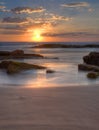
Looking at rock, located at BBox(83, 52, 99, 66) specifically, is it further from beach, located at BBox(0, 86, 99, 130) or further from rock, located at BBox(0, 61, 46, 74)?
beach, located at BBox(0, 86, 99, 130)

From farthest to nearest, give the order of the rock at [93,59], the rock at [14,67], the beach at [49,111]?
the rock at [93,59], the rock at [14,67], the beach at [49,111]

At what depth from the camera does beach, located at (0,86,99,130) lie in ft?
18.5

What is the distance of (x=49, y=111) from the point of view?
665 centimetres

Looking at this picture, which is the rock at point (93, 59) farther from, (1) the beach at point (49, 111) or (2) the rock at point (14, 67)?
(1) the beach at point (49, 111)

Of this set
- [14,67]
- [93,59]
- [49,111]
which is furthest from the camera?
[93,59]

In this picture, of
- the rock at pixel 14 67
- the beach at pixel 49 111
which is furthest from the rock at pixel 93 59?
the beach at pixel 49 111

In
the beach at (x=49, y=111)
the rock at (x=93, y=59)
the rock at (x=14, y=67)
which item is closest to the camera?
the beach at (x=49, y=111)

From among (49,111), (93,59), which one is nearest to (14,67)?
Result: (93,59)

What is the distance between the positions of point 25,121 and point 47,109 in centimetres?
107

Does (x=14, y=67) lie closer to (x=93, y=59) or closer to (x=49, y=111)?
(x=93, y=59)

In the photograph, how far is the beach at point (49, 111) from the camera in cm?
563

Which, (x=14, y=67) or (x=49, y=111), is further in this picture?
(x=14, y=67)

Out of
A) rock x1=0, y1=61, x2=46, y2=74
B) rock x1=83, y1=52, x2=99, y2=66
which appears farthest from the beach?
rock x1=83, y1=52, x2=99, y2=66

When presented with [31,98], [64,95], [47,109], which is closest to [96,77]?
[64,95]
